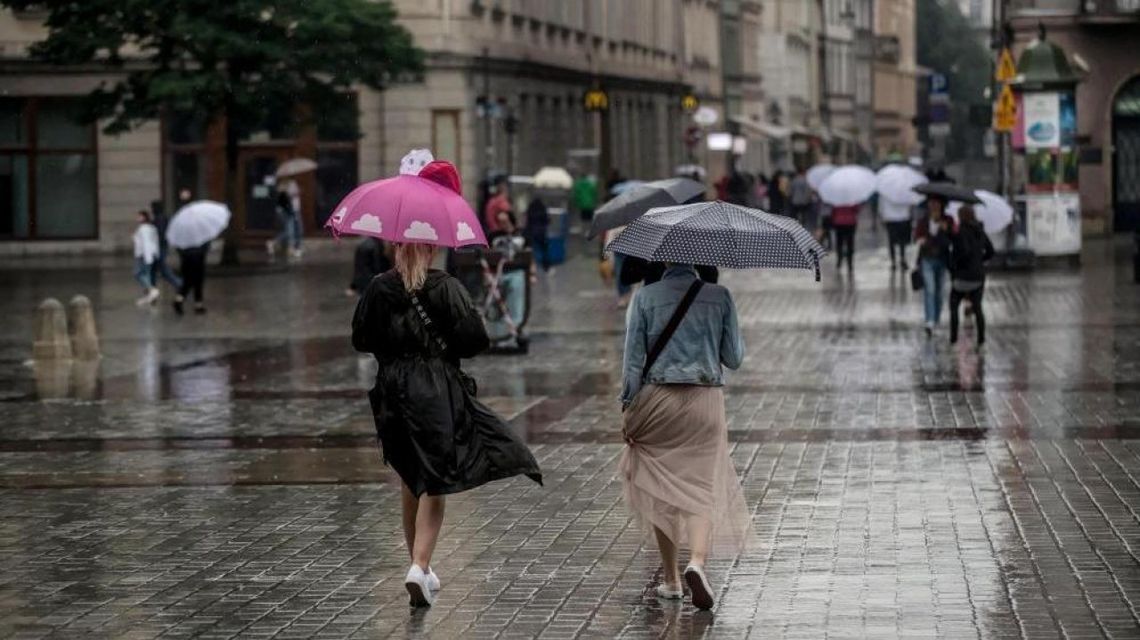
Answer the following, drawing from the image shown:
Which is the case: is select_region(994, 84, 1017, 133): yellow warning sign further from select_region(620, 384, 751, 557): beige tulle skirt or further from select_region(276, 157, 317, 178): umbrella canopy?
select_region(620, 384, 751, 557): beige tulle skirt

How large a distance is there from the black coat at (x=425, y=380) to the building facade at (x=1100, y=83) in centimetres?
4126

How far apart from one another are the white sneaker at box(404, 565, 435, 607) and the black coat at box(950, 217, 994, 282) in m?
14.6

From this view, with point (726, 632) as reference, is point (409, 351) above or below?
above

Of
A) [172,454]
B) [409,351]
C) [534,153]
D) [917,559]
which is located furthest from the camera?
[534,153]

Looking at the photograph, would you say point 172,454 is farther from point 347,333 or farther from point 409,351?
point 347,333

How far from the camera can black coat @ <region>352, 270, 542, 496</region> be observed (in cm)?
1015

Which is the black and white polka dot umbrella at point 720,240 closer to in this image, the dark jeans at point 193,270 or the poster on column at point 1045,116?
the dark jeans at point 193,270

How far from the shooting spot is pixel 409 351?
1021 centimetres

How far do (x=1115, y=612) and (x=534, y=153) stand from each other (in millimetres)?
50409

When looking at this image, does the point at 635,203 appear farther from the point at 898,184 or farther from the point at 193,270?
the point at 898,184

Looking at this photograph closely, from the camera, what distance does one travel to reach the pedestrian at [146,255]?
34.1 meters

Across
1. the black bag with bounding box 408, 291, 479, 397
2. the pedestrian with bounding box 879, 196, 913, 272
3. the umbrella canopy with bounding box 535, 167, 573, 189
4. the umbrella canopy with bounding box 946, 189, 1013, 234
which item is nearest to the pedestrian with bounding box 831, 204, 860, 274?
the pedestrian with bounding box 879, 196, 913, 272

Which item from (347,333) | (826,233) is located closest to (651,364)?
(347,333)

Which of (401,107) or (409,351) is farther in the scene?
(401,107)
